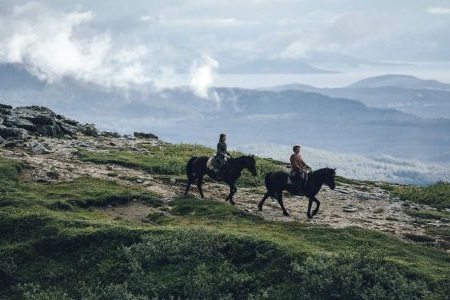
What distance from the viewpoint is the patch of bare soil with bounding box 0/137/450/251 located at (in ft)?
122

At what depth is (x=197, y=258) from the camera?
98.2 ft

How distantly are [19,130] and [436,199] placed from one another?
3771cm

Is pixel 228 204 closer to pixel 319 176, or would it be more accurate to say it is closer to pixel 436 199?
Result: pixel 319 176

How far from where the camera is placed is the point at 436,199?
47062mm

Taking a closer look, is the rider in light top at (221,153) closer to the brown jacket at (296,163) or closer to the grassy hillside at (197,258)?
the grassy hillside at (197,258)

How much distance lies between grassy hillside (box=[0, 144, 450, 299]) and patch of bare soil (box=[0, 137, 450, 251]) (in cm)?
205

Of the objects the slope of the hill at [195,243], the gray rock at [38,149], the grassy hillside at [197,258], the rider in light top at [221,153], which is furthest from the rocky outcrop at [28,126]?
the rider in light top at [221,153]

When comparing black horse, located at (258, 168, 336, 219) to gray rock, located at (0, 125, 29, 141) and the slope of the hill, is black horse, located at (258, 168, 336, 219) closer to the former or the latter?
the slope of the hill

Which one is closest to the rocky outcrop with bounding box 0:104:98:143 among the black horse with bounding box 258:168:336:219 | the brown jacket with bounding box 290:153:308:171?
the black horse with bounding box 258:168:336:219

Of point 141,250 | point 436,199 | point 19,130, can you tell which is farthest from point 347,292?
point 19,130

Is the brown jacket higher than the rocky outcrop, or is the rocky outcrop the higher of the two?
the rocky outcrop

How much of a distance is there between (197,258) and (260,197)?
14.7 meters

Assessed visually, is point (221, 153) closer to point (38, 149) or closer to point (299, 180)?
point (299, 180)

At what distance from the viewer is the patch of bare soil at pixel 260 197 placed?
37062 millimetres
